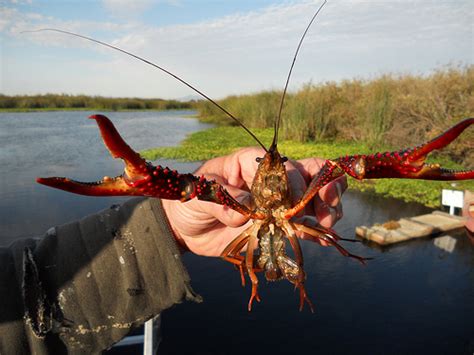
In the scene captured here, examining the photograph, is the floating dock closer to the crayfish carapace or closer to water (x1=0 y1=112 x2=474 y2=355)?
water (x1=0 y1=112 x2=474 y2=355)

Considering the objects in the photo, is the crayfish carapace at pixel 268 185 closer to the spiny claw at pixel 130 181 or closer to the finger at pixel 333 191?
the spiny claw at pixel 130 181

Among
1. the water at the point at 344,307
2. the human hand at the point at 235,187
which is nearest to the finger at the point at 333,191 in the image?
the human hand at the point at 235,187

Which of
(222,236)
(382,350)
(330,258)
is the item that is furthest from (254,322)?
(222,236)

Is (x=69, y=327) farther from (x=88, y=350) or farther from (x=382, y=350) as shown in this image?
(x=382, y=350)

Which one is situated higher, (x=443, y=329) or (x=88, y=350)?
(x=88, y=350)

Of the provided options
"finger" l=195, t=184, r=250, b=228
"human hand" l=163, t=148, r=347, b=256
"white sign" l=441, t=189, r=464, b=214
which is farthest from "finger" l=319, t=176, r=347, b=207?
"white sign" l=441, t=189, r=464, b=214

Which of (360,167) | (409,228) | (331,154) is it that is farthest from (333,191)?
(331,154)
